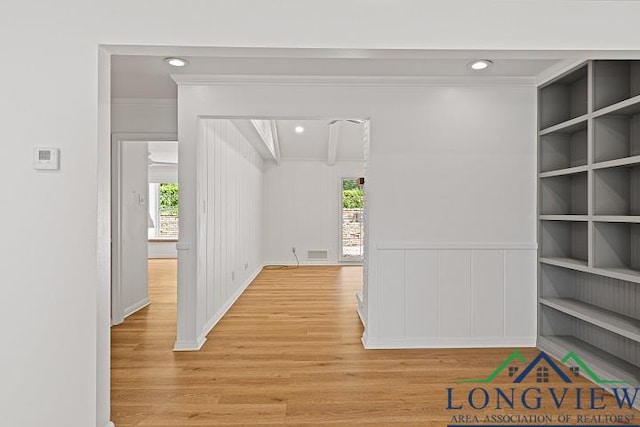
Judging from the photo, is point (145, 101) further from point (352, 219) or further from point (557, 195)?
point (352, 219)

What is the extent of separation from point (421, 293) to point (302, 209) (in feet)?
18.8

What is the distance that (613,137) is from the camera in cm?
296

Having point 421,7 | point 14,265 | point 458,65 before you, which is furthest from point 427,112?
point 14,265

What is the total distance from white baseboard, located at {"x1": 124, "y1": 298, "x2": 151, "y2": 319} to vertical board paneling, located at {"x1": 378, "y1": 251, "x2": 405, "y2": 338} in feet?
9.66

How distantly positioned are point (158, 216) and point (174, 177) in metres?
1.13

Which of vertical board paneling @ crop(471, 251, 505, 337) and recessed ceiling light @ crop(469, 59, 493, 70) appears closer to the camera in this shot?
recessed ceiling light @ crop(469, 59, 493, 70)

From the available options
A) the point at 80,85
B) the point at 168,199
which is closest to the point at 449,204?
the point at 80,85

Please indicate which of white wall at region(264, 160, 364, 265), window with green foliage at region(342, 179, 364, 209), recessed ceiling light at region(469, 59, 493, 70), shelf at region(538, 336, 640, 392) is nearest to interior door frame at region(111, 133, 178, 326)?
recessed ceiling light at region(469, 59, 493, 70)

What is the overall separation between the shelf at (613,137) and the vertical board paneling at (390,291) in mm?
1655

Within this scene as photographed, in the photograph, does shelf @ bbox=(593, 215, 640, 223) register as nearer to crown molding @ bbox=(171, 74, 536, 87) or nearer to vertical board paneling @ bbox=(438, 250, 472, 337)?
vertical board paneling @ bbox=(438, 250, 472, 337)

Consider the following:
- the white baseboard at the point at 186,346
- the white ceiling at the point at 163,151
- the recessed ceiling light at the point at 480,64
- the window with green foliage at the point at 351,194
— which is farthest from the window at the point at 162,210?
the recessed ceiling light at the point at 480,64

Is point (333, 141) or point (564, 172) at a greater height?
point (333, 141)

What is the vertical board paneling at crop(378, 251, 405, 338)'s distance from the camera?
11.8 ft

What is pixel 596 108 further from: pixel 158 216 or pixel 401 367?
pixel 158 216
